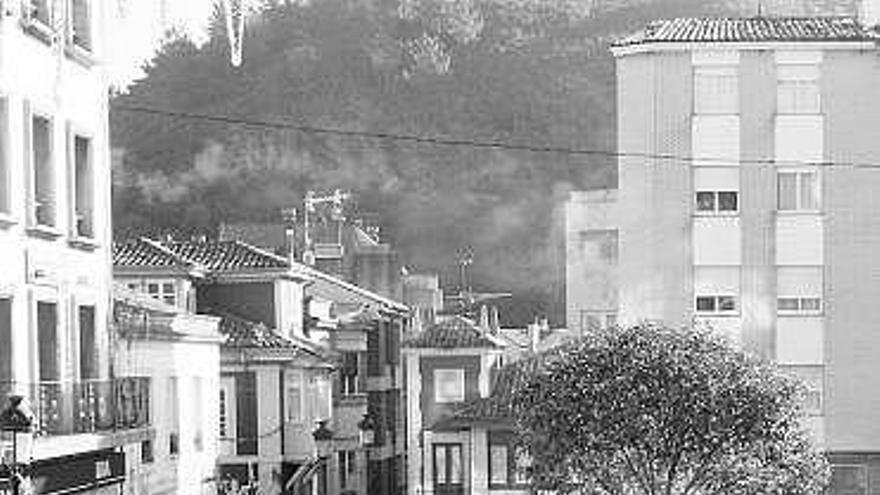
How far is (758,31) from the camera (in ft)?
139

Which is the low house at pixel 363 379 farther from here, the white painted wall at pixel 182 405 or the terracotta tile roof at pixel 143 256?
the white painted wall at pixel 182 405

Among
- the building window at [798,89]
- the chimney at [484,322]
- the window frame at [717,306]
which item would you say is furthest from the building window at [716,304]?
the chimney at [484,322]

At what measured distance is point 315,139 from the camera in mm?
90500

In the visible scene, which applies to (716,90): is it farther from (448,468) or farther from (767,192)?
(448,468)

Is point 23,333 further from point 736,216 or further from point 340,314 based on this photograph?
point 340,314

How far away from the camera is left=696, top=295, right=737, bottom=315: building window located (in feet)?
136

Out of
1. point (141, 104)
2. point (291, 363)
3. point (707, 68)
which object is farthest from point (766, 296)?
point (141, 104)

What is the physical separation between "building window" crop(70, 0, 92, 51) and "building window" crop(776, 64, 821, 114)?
754 inches

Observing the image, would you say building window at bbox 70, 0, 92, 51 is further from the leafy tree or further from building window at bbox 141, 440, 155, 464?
the leafy tree

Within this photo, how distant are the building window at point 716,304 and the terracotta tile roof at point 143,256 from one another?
10622 millimetres

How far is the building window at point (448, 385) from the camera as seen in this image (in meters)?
53.7

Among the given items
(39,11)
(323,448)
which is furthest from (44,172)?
(323,448)

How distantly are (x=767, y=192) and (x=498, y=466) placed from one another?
33.7 ft

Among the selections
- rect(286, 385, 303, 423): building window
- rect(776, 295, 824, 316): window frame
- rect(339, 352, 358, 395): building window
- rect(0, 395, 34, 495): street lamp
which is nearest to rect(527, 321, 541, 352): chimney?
rect(339, 352, 358, 395): building window
